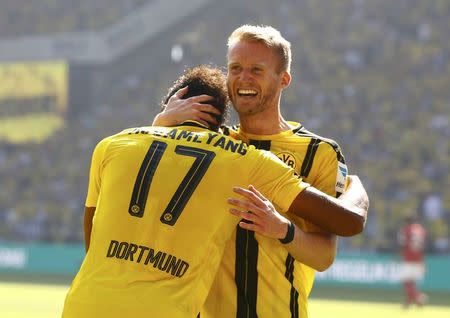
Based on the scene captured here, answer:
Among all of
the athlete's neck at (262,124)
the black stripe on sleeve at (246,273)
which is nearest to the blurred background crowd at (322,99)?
the athlete's neck at (262,124)

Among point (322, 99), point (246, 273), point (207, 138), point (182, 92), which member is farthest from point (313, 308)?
point (207, 138)

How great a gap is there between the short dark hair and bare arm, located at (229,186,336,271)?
0.48 meters

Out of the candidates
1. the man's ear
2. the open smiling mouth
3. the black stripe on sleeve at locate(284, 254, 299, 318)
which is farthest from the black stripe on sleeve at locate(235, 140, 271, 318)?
the man's ear

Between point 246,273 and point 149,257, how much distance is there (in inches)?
26.3

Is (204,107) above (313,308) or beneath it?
above

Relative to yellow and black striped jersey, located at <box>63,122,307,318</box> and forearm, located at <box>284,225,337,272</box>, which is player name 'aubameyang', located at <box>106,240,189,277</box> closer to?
yellow and black striped jersey, located at <box>63,122,307,318</box>

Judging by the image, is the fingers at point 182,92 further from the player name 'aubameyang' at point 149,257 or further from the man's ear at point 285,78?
the player name 'aubameyang' at point 149,257

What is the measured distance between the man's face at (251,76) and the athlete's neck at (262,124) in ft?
0.31

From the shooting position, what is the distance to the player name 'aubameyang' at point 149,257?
143 inches

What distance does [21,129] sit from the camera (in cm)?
3144

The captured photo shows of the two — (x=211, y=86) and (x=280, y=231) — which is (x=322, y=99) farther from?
(x=280, y=231)

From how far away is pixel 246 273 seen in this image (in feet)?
13.7

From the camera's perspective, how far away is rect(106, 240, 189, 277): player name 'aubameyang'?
364 centimetres

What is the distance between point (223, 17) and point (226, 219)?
88.2 ft
